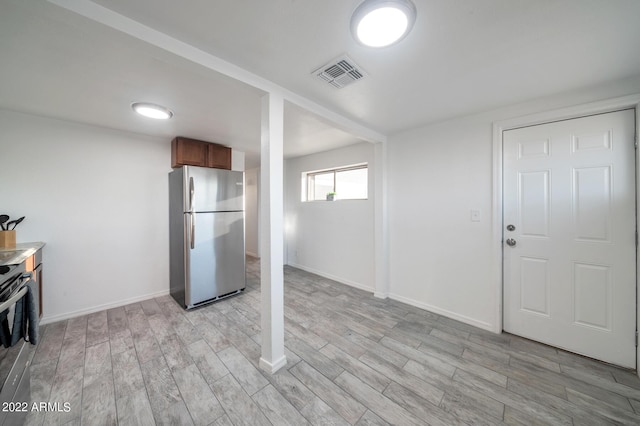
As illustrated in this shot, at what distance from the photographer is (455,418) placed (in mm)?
1354

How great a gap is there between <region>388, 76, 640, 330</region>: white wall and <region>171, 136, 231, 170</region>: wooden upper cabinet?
8.51 feet

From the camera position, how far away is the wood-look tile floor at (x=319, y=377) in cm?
138

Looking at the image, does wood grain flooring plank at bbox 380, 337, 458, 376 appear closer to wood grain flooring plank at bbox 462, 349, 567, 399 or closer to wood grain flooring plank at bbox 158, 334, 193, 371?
wood grain flooring plank at bbox 462, 349, 567, 399

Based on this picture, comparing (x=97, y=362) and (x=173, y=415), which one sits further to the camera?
(x=97, y=362)

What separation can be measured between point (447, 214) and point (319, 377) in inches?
86.5

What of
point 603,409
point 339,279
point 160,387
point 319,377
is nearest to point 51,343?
point 160,387

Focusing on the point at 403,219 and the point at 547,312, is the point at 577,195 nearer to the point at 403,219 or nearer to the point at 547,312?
the point at 547,312

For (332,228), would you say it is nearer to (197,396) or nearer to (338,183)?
(338,183)

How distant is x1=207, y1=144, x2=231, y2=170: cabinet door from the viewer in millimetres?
3314

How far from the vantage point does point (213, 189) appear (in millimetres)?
2945

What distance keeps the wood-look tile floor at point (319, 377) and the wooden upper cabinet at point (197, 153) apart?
2.07m

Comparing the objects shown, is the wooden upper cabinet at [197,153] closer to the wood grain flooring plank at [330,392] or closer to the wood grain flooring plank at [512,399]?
the wood grain flooring plank at [330,392]

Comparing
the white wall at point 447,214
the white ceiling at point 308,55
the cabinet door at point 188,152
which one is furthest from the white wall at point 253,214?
the white wall at point 447,214

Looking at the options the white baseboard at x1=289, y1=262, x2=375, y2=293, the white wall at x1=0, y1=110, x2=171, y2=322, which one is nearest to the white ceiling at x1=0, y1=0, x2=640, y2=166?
the white wall at x1=0, y1=110, x2=171, y2=322
